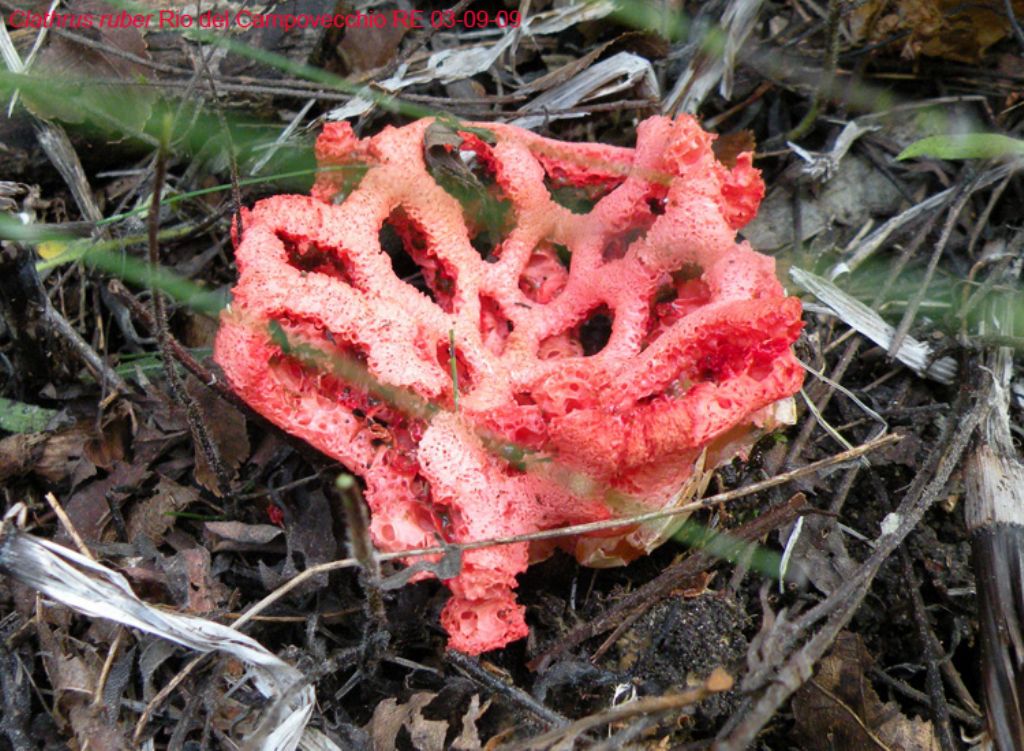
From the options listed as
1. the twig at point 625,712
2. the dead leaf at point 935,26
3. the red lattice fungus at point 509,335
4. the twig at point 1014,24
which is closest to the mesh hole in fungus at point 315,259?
the red lattice fungus at point 509,335

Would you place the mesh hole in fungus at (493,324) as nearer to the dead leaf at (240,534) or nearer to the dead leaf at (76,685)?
the dead leaf at (240,534)

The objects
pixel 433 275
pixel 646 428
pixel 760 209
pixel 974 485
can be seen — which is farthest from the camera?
pixel 760 209

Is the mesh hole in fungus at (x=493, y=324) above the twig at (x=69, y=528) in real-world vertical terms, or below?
above

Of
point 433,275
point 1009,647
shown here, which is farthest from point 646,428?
point 1009,647

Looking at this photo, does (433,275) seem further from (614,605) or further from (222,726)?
(222,726)

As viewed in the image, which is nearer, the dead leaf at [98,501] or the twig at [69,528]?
the twig at [69,528]

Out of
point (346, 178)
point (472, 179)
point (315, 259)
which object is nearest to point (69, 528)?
point (315, 259)

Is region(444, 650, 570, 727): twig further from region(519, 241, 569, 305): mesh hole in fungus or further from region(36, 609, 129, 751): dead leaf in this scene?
region(519, 241, 569, 305): mesh hole in fungus
